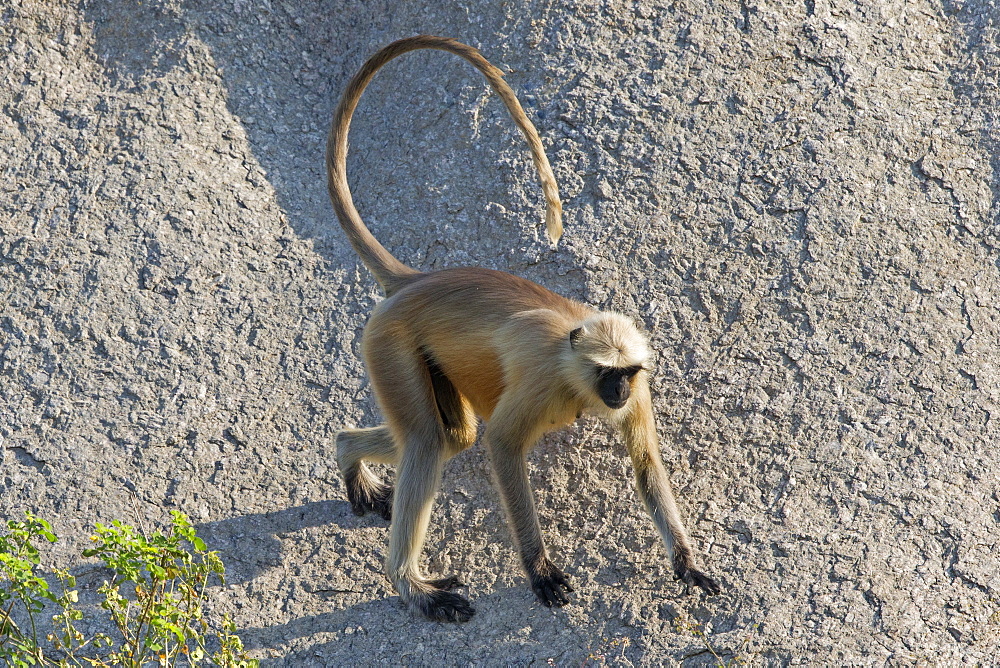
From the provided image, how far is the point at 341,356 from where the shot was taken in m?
4.45

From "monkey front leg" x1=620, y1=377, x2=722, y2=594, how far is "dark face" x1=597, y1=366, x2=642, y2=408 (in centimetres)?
16

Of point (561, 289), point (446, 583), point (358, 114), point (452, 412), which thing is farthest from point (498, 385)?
point (358, 114)

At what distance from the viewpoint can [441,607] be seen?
3586 mm

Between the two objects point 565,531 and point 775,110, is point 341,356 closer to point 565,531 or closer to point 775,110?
point 565,531

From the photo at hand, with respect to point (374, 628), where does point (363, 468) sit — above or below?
above

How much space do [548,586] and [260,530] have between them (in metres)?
1.23

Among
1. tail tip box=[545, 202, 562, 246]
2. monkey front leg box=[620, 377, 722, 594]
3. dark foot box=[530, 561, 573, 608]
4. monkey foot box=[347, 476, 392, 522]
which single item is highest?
tail tip box=[545, 202, 562, 246]

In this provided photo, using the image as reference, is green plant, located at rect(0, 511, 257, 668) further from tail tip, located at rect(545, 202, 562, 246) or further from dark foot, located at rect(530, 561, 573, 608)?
tail tip, located at rect(545, 202, 562, 246)

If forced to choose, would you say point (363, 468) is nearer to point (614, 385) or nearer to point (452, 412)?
point (452, 412)

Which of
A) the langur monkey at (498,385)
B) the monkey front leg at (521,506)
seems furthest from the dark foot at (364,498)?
the monkey front leg at (521,506)

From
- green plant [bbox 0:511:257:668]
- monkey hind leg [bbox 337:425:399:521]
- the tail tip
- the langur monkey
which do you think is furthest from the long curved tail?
green plant [bbox 0:511:257:668]

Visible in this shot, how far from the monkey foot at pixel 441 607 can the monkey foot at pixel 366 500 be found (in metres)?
0.50

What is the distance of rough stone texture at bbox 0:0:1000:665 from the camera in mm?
3588

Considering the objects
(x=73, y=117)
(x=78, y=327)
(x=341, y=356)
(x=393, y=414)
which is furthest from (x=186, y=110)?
(x=393, y=414)
